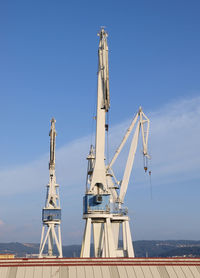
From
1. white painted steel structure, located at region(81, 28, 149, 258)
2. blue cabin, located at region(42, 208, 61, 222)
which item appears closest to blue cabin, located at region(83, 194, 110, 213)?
white painted steel structure, located at region(81, 28, 149, 258)

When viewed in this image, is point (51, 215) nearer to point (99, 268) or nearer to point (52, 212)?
point (52, 212)

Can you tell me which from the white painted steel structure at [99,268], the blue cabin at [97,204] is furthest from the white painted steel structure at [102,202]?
the white painted steel structure at [99,268]

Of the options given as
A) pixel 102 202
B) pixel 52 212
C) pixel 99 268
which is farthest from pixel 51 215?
pixel 99 268

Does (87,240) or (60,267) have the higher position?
(87,240)

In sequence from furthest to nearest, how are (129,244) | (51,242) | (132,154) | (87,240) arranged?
(51,242), (132,154), (129,244), (87,240)

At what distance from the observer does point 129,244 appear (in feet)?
339

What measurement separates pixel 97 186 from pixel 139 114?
31035mm

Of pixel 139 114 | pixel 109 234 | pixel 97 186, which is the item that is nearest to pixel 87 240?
pixel 109 234

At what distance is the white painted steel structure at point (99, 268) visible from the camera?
Result: 6562 cm

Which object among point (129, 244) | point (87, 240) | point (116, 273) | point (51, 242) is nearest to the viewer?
point (116, 273)

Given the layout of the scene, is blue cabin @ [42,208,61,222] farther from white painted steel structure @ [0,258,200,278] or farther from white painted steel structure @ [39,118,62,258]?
white painted steel structure @ [0,258,200,278]

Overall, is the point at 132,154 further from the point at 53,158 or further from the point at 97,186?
the point at 53,158

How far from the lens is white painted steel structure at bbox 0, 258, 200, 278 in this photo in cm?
6562

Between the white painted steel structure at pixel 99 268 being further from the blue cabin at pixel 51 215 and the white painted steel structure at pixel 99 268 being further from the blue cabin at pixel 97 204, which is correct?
the blue cabin at pixel 51 215
